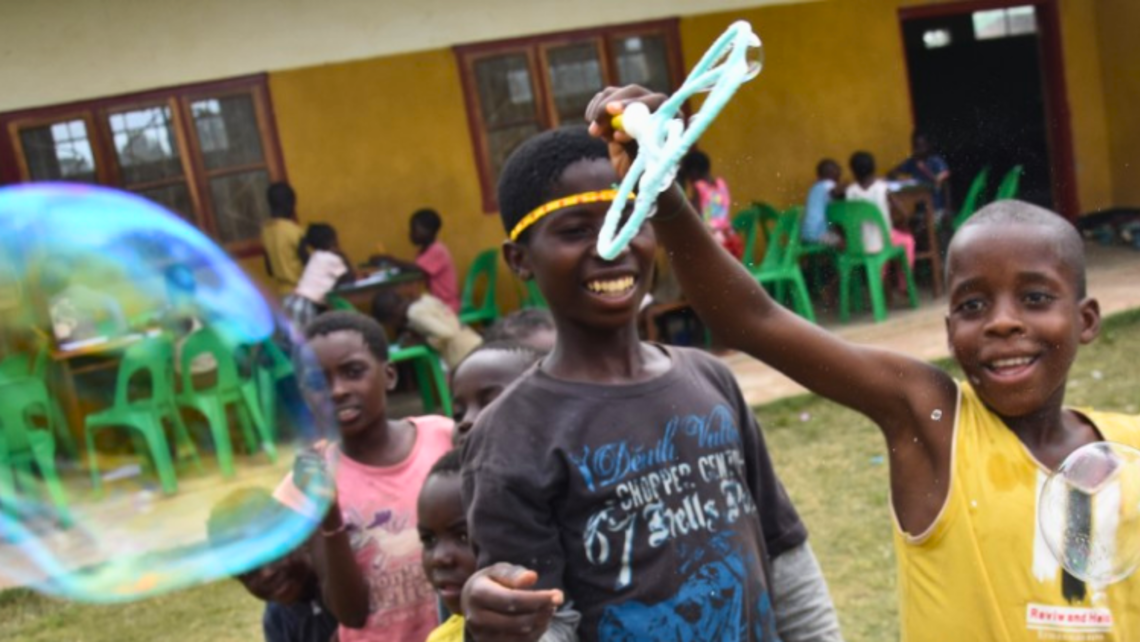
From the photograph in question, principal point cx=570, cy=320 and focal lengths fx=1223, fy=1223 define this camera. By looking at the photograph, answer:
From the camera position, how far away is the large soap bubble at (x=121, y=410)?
2.38 m

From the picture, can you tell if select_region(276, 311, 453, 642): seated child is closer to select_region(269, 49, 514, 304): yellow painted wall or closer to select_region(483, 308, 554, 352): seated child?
select_region(483, 308, 554, 352): seated child

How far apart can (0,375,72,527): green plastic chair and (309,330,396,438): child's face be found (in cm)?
55

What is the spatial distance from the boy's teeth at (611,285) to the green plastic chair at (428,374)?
4450mm

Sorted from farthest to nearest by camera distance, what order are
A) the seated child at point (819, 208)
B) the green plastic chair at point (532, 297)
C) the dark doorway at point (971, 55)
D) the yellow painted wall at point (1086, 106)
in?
the dark doorway at point (971, 55) → the green plastic chair at point (532, 297) → the yellow painted wall at point (1086, 106) → the seated child at point (819, 208)

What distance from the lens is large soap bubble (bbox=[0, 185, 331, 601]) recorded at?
2.38m

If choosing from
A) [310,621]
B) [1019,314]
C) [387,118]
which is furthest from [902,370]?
[387,118]

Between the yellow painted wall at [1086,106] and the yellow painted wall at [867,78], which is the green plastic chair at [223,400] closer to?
the yellow painted wall at [867,78]

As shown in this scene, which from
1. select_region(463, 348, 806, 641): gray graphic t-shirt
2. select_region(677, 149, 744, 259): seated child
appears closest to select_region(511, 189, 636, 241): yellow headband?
select_region(463, 348, 806, 641): gray graphic t-shirt

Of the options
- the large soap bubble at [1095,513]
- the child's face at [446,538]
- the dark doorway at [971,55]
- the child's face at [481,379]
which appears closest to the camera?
the large soap bubble at [1095,513]

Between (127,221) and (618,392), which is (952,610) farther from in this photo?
(127,221)

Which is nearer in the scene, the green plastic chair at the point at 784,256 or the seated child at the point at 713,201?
the seated child at the point at 713,201

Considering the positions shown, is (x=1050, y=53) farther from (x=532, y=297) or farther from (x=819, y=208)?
(x=819, y=208)

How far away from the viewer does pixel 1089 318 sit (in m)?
1.66

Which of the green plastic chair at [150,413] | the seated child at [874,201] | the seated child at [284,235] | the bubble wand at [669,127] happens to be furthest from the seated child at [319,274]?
the bubble wand at [669,127]
